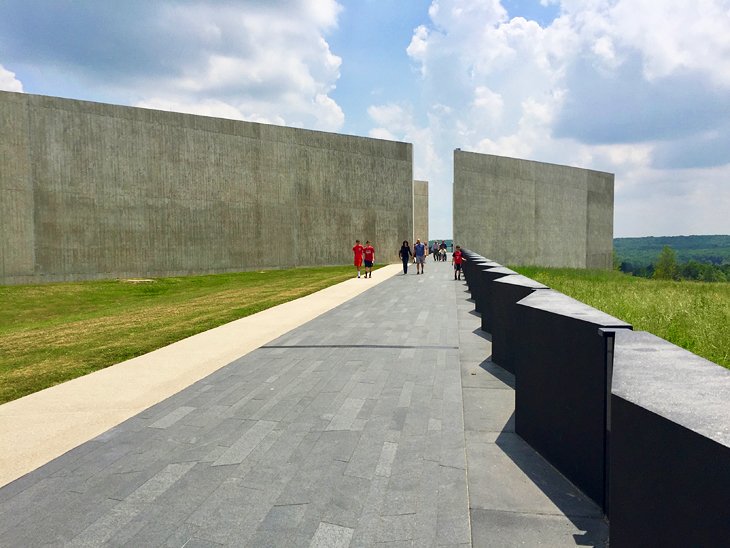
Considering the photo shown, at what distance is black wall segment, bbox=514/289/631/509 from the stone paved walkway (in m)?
0.16

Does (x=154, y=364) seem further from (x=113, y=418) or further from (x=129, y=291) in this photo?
(x=129, y=291)

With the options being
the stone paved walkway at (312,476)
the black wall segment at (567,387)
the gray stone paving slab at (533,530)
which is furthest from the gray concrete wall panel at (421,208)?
the gray stone paving slab at (533,530)

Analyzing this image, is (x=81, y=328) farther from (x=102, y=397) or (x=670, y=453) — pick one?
(x=670, y=453)

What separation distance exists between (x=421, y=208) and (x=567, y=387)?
53.6m

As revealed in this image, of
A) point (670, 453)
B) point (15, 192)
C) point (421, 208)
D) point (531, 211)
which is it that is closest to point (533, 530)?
point (670, 453)

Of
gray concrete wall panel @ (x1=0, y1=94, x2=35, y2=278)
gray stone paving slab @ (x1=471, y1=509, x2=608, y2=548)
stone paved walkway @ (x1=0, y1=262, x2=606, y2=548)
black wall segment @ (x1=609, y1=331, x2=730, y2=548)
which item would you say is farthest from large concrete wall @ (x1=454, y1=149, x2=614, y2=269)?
black wall segment @ (x1=609, y1=331, x2=730, y2=548)

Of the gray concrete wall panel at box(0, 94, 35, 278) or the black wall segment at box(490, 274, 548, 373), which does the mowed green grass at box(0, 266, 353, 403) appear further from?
the black wall segment at box(490, 274, 548, 373)

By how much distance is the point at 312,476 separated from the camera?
11.2ft

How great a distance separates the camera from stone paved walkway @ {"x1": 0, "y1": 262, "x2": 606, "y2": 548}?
278 cm

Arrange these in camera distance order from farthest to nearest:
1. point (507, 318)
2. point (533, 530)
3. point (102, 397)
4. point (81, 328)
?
point (81, 328) → point (507, 318) → point (102, 397) → point (533, 530)

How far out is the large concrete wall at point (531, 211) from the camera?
47031mm

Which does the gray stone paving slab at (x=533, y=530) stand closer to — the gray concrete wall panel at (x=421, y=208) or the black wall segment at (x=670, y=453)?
the black wall segment at (x=670, y=453)

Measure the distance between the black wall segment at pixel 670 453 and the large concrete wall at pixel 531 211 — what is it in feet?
147

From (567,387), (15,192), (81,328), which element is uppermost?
(15,192)
